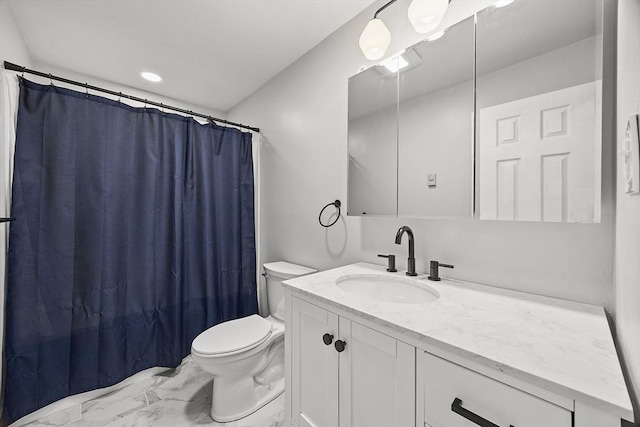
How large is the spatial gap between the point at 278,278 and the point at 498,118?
61.6 inches

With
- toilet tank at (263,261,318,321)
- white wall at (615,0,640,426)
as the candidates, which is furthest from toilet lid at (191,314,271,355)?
white wall at (615,0,640,426)

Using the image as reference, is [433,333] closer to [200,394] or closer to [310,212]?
[310,212]

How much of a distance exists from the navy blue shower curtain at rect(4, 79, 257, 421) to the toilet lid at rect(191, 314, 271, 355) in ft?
1.63

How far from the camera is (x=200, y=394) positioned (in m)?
1.63

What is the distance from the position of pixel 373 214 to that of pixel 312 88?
1.04m

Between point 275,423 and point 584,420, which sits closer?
point 584,420

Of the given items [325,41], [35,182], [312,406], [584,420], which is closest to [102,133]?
[35,182]

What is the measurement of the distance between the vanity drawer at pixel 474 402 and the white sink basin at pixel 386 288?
0.46 metres

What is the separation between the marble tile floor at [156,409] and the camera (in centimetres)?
141

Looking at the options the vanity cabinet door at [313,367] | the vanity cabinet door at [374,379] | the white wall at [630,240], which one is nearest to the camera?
the white wall at [630,240]

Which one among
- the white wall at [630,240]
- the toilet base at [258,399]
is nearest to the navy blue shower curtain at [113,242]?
the toilet base at [258,399]

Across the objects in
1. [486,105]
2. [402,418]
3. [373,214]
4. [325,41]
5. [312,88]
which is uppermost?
[325,41]

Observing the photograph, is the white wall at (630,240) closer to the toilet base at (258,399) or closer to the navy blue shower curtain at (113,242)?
the toilet base at (258,399)

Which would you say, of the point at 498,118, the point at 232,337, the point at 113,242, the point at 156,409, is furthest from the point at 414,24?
the point at 156,409
